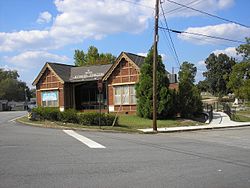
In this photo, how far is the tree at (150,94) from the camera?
3131 cm

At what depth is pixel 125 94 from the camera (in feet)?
123

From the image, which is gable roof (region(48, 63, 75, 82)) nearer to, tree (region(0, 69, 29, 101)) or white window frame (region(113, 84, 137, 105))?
white window frame (region(113, 84, 137, 105))

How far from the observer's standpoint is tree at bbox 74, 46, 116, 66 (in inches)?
2785

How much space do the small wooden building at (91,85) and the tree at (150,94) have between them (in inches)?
131

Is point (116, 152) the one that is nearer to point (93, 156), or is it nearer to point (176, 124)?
point (93, 156)

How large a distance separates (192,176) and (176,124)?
68.0 ft

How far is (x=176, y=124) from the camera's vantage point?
29203 mm

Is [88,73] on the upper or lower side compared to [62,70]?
lower

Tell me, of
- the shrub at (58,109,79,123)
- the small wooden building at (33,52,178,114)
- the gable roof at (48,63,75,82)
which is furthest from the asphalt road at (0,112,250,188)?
the gable roof at (48,63,75,82)

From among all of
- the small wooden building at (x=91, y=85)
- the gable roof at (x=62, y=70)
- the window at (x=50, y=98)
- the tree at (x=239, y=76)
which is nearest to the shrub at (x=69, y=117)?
the small wooden building at (x=91, y=85)

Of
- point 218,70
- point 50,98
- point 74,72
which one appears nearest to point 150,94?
point 74,72

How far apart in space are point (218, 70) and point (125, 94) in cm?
8397

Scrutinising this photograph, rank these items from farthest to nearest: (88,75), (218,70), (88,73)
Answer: (218,70) → (88,73) → (88,75)

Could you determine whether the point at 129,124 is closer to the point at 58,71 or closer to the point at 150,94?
the point at 150,94
